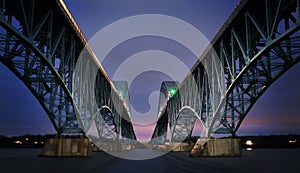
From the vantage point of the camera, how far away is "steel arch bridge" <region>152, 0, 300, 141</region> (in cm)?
2495

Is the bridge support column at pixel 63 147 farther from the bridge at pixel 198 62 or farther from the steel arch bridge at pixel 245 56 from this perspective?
the steel arch bridge at pixel 245 56

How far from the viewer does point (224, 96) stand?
1432 inches

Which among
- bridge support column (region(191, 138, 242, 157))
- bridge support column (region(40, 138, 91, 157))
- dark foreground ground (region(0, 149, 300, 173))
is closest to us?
dark foreground ground (region(0, 149, 300, 173))

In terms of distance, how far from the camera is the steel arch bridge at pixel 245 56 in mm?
24953

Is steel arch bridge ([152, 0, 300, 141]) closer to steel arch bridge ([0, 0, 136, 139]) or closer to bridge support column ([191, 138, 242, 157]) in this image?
bridge support column ([191, 138, 242, 157])

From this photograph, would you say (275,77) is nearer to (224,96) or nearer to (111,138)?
(224,96)

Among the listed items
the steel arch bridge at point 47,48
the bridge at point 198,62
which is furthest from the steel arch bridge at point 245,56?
the steel arch bridge at point 47,48

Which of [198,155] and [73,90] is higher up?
Result: [73,90]

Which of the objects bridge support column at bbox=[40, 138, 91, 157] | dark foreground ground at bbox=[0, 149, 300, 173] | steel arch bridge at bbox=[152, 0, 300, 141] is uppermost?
steel arch bridge at bbox=[152, 0, 300, 141]

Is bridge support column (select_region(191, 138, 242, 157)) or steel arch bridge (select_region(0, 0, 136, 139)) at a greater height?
steel arch bridge (select_region(0, 0, 136, 139))

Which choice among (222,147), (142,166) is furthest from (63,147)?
(222,147)

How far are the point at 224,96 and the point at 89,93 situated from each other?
22.3 meters

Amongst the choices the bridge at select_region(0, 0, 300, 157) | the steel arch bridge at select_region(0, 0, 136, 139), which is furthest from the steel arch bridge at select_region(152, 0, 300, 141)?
the steel arch bridge at select_region(0, 0, 136, 139)

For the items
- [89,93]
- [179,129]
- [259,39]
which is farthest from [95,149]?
[259,39]
